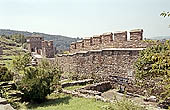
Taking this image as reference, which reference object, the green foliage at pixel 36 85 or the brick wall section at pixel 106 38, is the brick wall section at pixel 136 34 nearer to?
the brick wall section at pixel 106 38

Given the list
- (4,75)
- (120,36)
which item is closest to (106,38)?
(120,36)

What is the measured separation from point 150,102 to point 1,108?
6521mm

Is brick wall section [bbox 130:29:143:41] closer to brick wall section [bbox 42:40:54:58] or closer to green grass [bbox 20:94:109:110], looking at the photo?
green grass [bbox 20:94:109:110]

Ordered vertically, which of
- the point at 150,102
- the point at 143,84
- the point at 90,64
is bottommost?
the point at 150,102

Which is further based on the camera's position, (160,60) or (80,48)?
(80,48)

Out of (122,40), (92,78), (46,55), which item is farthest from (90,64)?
(46,55)

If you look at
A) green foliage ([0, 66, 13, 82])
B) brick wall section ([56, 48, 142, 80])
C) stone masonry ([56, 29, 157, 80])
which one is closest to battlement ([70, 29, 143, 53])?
stone masonry ([56, 29, 157, 80])

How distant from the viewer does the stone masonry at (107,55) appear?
1002cm

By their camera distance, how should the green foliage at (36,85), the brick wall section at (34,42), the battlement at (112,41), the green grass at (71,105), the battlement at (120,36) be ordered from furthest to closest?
1. the brick wall section at (34,42)
2. the battlement at (120,36)
3. the battlement at (112,41)
4. the green foliage at (36,85)
5. the green grass at (71,105)

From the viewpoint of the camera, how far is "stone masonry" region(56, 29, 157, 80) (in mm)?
10021

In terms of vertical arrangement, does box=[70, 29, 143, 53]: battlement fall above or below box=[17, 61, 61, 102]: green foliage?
above

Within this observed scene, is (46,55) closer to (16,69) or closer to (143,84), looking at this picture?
(16,69)

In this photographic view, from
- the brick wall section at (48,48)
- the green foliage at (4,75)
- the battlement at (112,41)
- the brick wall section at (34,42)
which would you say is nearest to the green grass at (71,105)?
the battlement at (112,41)

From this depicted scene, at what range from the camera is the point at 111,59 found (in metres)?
11.0
